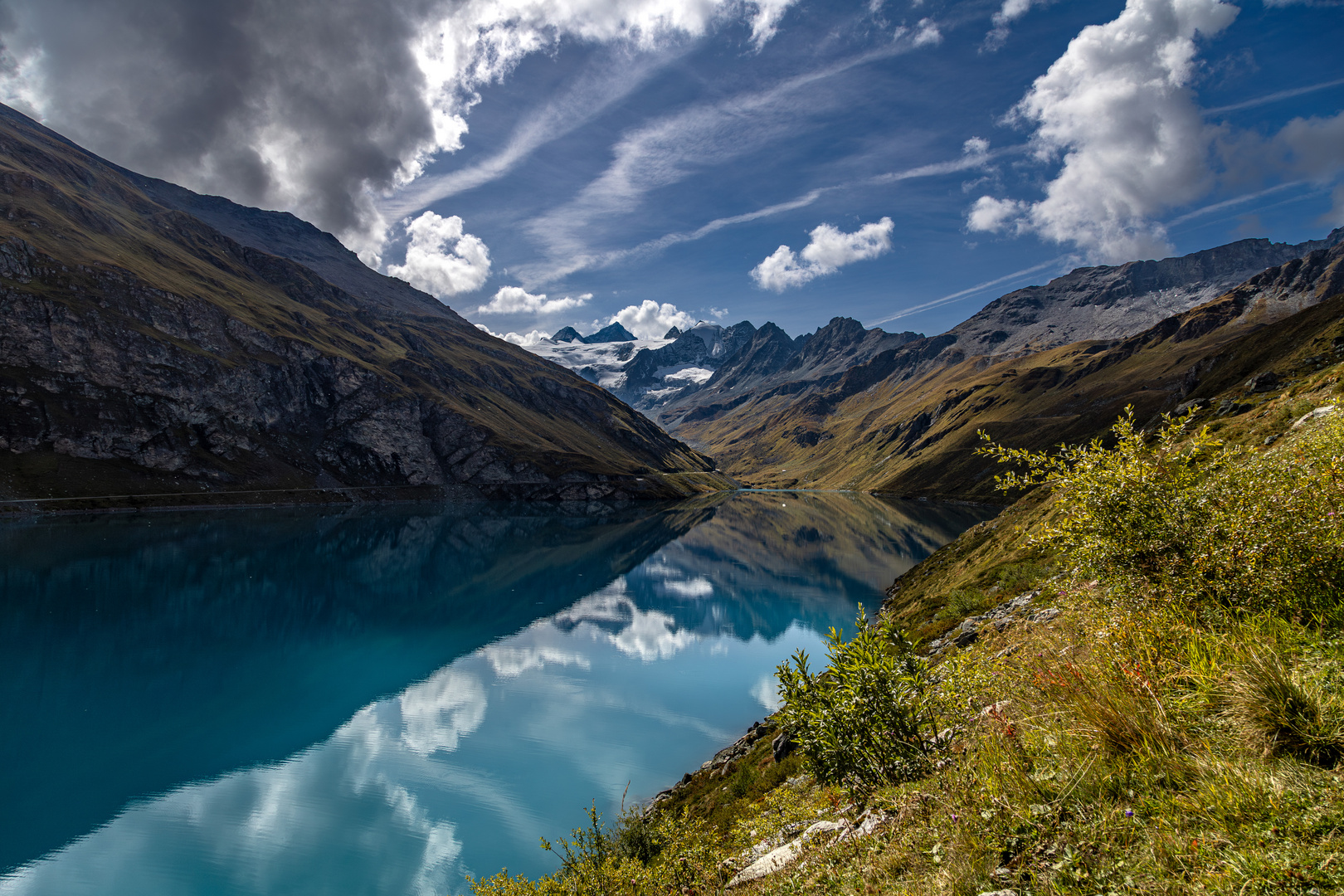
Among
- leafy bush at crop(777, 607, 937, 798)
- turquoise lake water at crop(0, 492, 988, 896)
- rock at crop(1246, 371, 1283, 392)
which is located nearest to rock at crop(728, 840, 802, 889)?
leafy bush at crop(777, 607, 937, 798)

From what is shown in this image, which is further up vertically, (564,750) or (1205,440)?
(564,750)

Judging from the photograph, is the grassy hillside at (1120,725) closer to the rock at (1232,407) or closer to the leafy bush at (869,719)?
the leafy bush at (869,719)

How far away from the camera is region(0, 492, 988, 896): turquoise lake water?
25.3m

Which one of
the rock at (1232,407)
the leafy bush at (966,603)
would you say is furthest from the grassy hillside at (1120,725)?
the rock at (1232,407)

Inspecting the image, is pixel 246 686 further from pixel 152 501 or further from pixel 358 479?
pixel 358 479

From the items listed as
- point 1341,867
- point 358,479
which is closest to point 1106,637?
point 1341,867

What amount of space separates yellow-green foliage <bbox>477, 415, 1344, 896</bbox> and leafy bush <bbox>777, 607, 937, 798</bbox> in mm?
83

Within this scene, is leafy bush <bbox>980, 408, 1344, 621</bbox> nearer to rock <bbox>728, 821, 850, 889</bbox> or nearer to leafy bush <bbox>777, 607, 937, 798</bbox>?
leafy bush <bbox>777, 607, 937, 798</bbox>

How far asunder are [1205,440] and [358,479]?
684ft

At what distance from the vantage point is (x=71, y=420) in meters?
132

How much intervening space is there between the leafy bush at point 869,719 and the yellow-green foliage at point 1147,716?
8cm

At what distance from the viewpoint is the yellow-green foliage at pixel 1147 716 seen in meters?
4.29

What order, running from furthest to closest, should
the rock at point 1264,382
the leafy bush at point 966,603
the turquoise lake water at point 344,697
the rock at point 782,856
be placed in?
the rock at point 1264,382 → the leafy bush at point 966,603 → the turquoise lake water at point 344,697 → the rock at point 782,856

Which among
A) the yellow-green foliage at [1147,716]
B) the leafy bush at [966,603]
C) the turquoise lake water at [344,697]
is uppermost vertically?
the turquoise lake water at [344,697]
